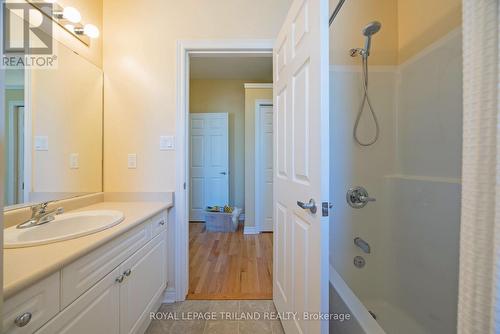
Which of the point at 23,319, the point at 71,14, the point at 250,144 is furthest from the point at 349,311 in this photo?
the point at 250,144

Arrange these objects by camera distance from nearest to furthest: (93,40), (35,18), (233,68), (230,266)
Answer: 1. (35,18)
2. (93,40)
3. (230,266)
4. (233,68)

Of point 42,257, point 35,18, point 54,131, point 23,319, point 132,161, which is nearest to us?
point 23,319

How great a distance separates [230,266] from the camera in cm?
227

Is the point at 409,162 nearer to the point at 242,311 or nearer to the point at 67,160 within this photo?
the point at 242,311

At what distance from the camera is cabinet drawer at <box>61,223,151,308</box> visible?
2.39ft

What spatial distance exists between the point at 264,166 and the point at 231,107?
1516 mm

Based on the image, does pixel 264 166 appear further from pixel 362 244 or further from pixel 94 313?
pixel 94 313

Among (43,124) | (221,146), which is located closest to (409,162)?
(43,124)

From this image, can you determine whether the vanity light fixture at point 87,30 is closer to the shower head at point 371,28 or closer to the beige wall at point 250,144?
the shower head at point 371,28

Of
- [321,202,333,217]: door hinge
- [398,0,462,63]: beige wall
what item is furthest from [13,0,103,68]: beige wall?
[398,0,462,63]: beige wall

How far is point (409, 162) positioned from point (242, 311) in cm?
164

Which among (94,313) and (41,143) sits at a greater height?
(41,143)

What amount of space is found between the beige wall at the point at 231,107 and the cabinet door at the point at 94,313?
313cm

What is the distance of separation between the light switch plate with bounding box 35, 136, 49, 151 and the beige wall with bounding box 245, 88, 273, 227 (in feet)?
8.05
